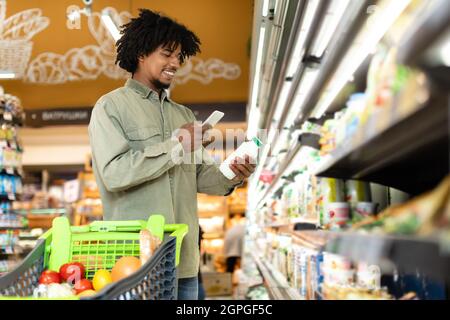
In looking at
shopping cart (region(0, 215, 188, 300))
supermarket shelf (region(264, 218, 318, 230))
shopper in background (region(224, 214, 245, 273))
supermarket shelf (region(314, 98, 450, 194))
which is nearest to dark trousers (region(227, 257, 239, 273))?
shopper in background (region(224, 214, 245, 273))

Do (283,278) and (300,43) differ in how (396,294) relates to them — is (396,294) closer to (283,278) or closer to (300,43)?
(300,43)

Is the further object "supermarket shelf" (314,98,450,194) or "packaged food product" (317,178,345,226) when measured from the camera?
"packaged food product" (317,178,345,226)

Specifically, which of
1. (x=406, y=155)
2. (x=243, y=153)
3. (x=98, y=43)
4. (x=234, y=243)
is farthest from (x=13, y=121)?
(x=406, y=155)

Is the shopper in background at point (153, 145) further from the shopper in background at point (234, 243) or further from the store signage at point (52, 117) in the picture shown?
the shopper in background at point (234, 243)

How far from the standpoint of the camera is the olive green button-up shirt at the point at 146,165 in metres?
1.74

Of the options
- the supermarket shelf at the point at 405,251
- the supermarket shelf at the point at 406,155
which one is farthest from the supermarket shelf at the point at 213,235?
the supermarket shelf at the point at 405,251

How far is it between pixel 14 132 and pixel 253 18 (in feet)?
11.5

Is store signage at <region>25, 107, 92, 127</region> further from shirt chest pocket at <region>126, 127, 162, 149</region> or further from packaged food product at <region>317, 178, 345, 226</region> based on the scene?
packaged food product at <region>317, 178, 345, 226</region>

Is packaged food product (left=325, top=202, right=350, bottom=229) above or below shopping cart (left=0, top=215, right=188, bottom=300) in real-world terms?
above

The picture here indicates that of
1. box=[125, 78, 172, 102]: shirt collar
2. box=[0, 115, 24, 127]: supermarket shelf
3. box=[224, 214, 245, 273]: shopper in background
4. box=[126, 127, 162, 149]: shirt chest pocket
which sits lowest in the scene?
box=[224, 214, 245, 273]: shopper in background

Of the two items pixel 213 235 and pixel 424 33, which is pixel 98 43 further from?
pixel 213 235

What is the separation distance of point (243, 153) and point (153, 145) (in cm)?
Result: 30

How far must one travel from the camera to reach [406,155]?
1182 millimetres

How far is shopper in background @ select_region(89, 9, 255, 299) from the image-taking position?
1.74 meters
